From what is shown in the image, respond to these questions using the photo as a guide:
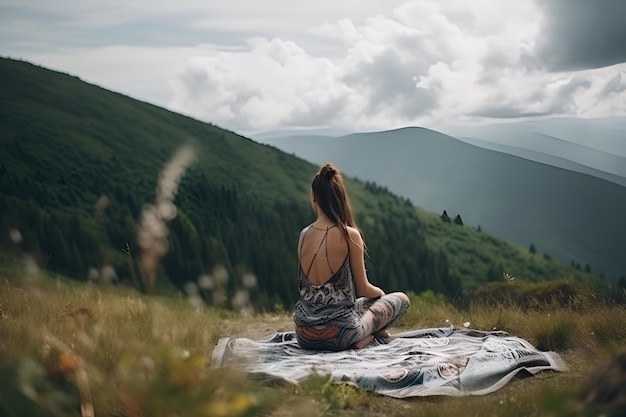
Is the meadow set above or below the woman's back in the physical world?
below

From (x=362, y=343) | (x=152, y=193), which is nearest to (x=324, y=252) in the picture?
(x=362, y=343)

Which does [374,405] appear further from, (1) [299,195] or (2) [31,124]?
(1) [299,195]

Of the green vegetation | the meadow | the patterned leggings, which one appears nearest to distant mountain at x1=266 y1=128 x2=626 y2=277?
the green vegetation

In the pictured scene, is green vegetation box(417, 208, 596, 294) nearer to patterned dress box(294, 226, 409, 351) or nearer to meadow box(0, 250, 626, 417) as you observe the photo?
meadow box(0, 250, 626, 417)

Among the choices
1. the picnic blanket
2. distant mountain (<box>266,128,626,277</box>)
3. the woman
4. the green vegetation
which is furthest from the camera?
distant mountain (<box>266,128,626,277</box>)

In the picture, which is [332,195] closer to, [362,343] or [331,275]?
[331,275]

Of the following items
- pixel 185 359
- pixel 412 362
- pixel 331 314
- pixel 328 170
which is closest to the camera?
pixel 185 359

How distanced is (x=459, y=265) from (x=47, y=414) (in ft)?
189

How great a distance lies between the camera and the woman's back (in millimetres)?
6605

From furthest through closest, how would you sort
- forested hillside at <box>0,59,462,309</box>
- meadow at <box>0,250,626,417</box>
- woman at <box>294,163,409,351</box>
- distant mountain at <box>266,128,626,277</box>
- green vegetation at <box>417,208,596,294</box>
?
distant mountain at <box>266,128,626,277</box> < green vegetation at <box>417,208,596,294</box> < forested hillside at <box>0,59,462,309</box> < woman at <box>294,163,409,351</box> < meadow at <box>0,250,626,417</box>

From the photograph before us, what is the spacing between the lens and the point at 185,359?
3.03m

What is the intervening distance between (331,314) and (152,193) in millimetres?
30877

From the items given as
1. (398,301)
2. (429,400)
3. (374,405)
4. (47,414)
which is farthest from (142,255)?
(398,301)

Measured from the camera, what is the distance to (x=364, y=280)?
6715 millimetres
